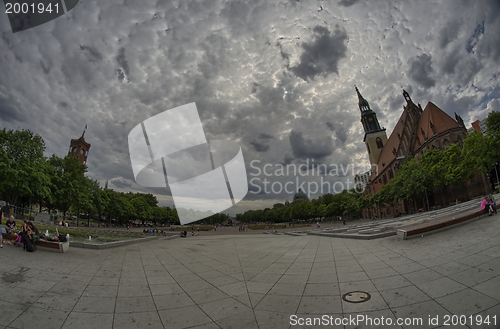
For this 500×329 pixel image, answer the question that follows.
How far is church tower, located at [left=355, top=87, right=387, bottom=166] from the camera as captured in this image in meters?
101

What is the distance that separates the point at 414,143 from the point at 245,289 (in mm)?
79927

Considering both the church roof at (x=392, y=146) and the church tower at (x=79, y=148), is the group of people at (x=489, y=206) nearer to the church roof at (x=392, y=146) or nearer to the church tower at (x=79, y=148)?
the church roof at (x=392, y=146)

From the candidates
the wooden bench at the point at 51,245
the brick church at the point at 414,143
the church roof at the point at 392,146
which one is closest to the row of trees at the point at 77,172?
the brick church at the point at 414,143

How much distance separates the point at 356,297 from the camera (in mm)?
4934

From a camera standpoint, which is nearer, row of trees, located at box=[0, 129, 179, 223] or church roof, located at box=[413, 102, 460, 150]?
row of trees, located at box=[0, 129, 179, 223]

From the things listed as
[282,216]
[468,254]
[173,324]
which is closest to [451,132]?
[468,254]

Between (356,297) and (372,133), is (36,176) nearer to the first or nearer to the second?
(356,297)

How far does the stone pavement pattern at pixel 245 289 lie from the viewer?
4215mm

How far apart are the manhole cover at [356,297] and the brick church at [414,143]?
184 feet

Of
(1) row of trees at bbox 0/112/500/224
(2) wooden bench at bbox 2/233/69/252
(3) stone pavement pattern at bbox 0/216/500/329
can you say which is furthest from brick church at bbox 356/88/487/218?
(2) wooden bench at bbox 2/233/69/252

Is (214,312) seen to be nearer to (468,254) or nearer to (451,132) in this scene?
(468,254)

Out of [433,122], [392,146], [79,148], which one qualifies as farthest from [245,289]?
[79,148]

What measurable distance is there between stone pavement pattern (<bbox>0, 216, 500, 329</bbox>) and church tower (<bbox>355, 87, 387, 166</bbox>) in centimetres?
10418

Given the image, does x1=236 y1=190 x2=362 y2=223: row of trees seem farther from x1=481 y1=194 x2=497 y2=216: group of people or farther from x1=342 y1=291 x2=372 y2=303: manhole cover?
x1=342 y1=291 x2=372 y2=303: manhole cover
